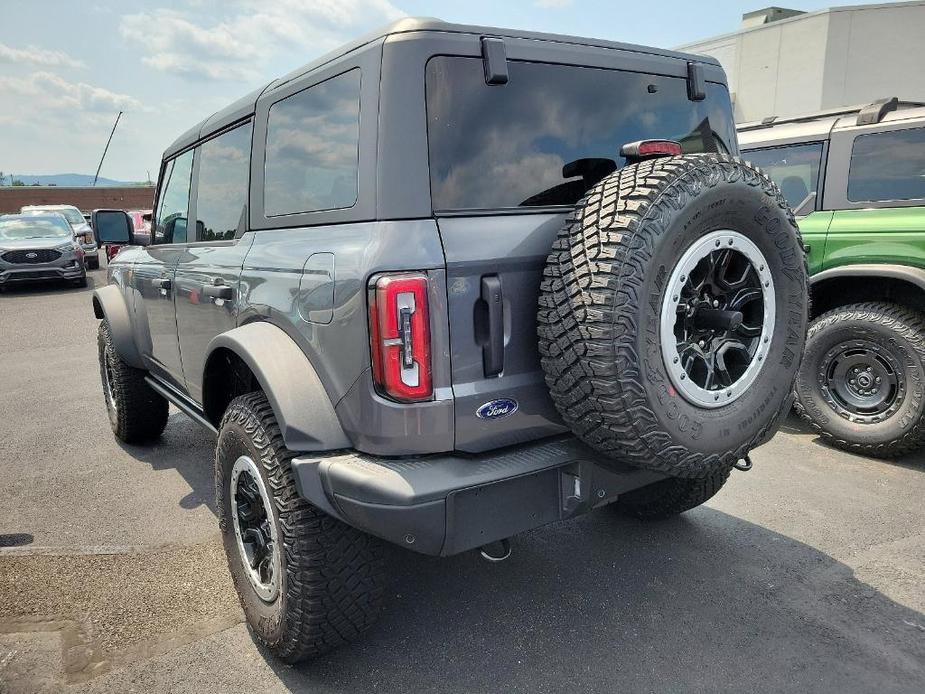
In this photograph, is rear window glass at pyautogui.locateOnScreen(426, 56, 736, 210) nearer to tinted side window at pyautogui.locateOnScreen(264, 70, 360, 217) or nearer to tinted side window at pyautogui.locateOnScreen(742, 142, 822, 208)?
tinted side window at pyautogui.locateOnScreen(264, 70, 360, 217)

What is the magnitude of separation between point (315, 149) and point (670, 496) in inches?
89.4

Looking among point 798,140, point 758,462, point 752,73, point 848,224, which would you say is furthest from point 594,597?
point 752,73

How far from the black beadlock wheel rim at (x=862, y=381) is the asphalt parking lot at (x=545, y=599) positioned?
37 cm

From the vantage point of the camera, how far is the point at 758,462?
424 cm

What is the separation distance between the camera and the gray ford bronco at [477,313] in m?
1.92

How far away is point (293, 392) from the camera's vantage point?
2.12 m

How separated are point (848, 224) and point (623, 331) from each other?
338 centimetres

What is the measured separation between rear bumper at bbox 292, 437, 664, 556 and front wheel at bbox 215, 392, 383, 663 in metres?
0.15

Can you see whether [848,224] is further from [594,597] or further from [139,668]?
[139,668]

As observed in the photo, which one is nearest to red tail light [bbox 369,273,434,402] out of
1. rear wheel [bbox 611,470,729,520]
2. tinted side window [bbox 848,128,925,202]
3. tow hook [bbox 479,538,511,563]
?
tow hook [bbox 479,538,511,563]

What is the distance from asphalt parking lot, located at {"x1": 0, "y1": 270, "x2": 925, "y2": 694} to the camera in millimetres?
2334

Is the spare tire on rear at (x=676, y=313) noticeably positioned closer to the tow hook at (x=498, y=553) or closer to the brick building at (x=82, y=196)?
the tow hook at (x=498, y=553)

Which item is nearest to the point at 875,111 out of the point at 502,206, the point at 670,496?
the point at 670,496

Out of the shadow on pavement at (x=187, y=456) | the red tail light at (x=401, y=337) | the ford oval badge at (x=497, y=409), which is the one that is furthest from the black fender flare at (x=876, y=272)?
the shadow on pavement at (x=187, y=456)
